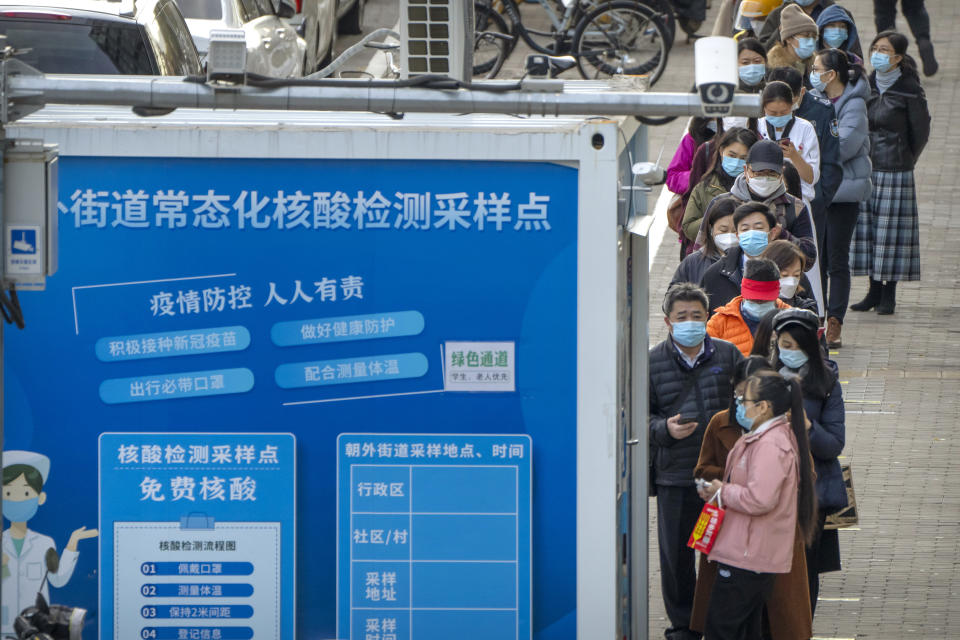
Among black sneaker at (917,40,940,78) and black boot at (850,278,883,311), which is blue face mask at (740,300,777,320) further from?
black sneaker at (917,40,940,78)

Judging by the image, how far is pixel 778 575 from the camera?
6754mm

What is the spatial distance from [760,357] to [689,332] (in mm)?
482

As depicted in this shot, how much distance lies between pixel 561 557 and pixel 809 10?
1075 centimetres

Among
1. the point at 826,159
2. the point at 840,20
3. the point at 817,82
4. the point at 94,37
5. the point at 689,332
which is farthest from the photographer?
the point at 840,20

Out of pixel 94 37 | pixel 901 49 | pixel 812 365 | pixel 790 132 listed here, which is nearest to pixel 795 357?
pixel 812 365

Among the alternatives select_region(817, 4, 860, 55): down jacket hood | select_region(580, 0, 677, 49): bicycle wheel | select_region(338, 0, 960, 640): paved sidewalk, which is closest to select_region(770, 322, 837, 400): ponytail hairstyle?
select_region(338, 0, 960, 640): paved sidewalk

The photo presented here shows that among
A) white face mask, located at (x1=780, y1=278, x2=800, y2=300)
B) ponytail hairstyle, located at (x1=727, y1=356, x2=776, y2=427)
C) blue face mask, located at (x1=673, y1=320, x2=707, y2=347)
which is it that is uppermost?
white face mask, located at (x1=780, y1=278, x2=800, y2=300)

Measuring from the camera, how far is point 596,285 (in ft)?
17.0

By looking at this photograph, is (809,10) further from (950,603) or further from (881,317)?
(950,603)

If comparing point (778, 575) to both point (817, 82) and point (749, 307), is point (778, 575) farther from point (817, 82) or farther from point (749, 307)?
point (817, 82)

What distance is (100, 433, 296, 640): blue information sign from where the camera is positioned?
5281 millimetres

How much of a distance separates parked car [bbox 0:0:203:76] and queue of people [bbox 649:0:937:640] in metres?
3.30

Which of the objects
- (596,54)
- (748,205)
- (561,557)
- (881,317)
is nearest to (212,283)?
(561,557)

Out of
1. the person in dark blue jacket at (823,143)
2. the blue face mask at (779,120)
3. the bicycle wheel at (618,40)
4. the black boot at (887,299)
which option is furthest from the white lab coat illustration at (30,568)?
the bicycle wheel at (618,40)
